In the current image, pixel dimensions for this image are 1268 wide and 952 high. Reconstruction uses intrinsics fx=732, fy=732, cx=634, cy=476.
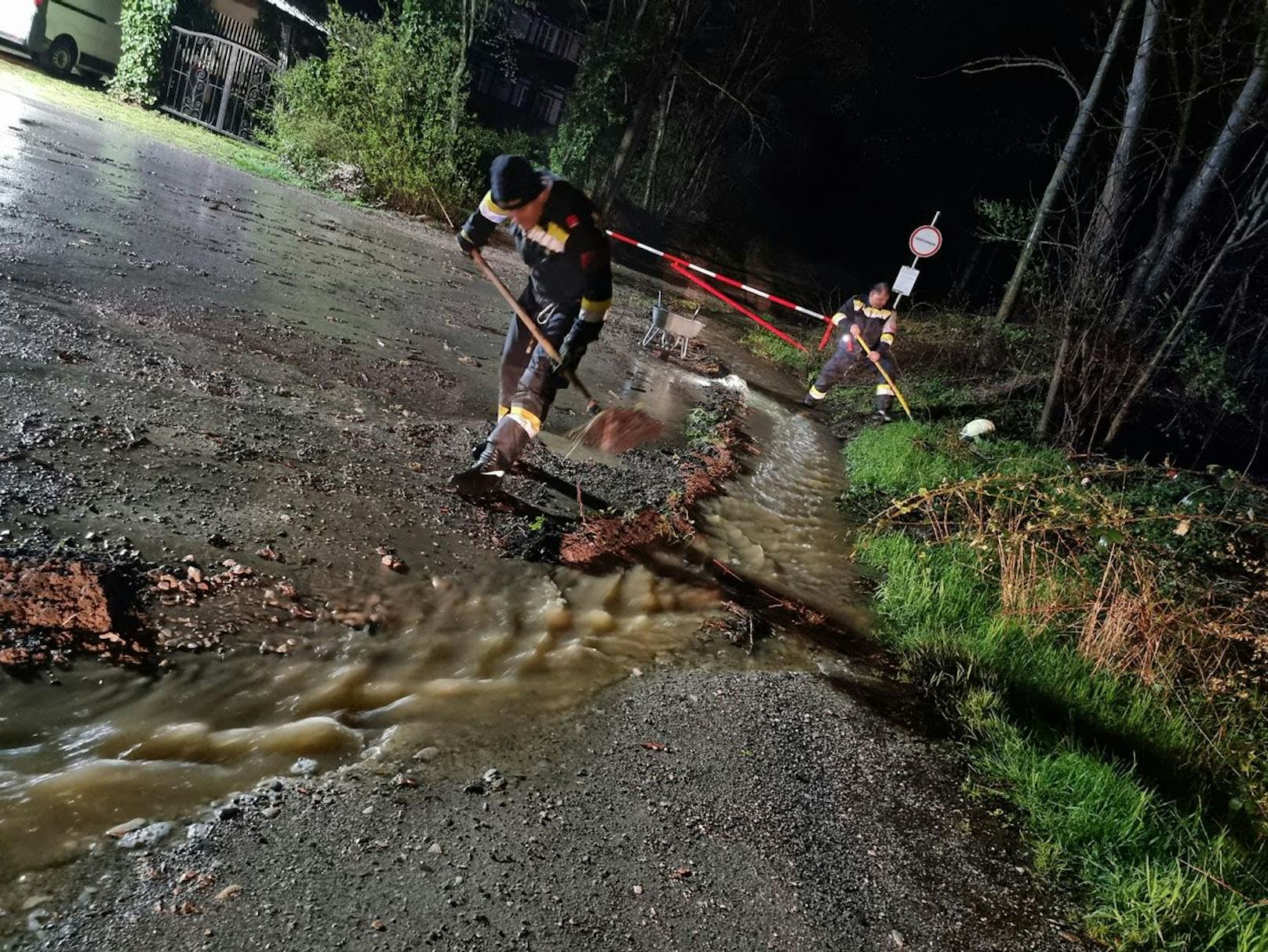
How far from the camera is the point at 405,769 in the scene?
257 centimetres

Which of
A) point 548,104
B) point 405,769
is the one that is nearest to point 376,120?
point 405,769

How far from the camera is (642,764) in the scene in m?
2.98

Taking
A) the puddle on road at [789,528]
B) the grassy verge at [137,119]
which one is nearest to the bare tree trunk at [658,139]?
the grassy verge at [137,119]

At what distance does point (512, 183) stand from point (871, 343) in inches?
313

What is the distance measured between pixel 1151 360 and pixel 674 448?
655 cm

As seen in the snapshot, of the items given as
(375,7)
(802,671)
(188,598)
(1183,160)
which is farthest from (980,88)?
(188,598)

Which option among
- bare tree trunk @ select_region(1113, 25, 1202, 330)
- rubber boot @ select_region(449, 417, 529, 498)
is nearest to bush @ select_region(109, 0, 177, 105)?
rubber boot @ select_region(449, 417, 529, 498)

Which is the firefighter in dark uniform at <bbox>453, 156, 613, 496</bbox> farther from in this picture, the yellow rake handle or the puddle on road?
the yellow rake handle

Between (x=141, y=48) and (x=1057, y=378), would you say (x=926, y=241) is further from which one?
(x=141, y=48)

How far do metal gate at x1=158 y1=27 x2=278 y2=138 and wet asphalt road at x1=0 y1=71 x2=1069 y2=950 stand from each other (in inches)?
523

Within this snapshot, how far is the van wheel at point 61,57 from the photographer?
54.4ft

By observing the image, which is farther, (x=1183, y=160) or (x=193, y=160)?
(x=1183, y=160)

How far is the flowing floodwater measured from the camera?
7.02 ft

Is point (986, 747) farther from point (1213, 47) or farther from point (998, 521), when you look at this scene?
point (1213, 47)
